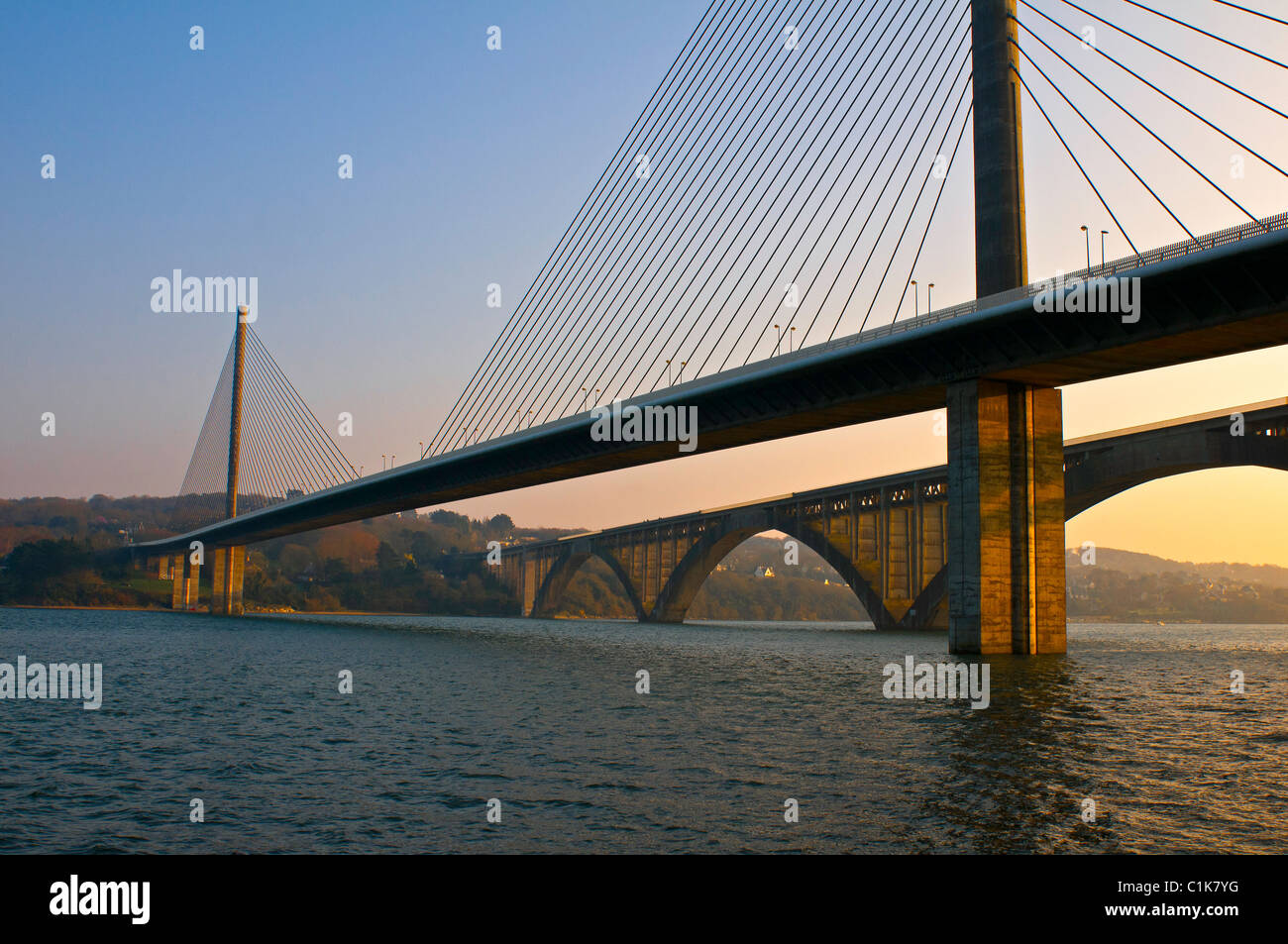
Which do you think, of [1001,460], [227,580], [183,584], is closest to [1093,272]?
[1001,460]

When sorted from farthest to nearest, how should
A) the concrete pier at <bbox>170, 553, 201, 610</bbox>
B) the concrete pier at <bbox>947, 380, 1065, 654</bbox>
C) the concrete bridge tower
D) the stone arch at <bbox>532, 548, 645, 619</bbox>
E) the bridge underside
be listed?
the concrete pier at <bbox>170, 553, 201, 610</bbox> → the stone arch at <bbox>532, 548, 645, 619</bbox> → the concrete bridge tower → the bridge underside → the concrete pier at <bbox>947, 380, 1065, 654</bbox>

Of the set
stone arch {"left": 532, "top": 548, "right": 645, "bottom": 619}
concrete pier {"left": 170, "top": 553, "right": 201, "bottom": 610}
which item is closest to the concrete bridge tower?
concrete pier {"left": 170, "top": 553, "right": 201, "bottom": 610}

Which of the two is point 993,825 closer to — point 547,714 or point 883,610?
point 547,714

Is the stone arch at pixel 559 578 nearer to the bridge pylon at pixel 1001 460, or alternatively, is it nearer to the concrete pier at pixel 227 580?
the concrete pier at pixel 227 580

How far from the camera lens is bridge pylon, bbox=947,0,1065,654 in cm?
4891

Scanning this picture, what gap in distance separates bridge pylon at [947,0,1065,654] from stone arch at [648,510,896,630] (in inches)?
2006

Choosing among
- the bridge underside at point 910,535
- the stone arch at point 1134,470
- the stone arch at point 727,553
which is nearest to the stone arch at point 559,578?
the bridge underside at point 910,535

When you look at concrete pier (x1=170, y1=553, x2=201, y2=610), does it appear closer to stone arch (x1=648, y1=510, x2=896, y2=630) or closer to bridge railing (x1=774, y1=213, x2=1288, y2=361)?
stone arch (x1=648, y1=510, x2=896, y2=630)

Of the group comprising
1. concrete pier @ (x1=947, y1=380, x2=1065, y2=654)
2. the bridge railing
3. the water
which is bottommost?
the water

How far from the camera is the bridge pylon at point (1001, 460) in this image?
48.9 m

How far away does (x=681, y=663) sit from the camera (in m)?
52.1

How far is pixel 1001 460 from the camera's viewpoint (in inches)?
1967

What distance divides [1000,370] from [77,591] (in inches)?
6060
